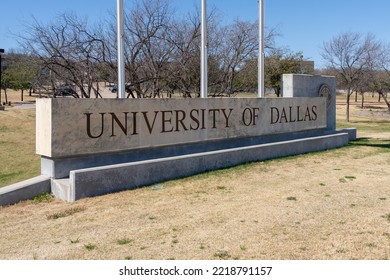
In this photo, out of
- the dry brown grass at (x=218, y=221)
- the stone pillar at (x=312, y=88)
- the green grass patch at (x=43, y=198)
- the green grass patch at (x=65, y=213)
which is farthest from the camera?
the stone pillar at (x=312, y=88)

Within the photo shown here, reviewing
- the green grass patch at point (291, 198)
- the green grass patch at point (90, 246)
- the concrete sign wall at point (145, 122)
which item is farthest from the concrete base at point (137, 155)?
the green grass patch at point (291, 198)

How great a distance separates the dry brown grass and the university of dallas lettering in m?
1.28

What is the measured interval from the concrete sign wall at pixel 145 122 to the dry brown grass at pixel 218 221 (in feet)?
3.59

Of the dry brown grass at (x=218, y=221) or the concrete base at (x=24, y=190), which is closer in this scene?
the dry brown grass at (x=218, y=221)

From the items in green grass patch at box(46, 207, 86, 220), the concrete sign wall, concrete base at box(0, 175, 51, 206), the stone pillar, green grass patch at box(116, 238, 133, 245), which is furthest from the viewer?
the stone pillar

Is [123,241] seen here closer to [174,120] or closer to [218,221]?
[218,221]

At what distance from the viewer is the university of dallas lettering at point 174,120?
336 inches

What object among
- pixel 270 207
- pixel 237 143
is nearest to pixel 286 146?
pixel 237 143

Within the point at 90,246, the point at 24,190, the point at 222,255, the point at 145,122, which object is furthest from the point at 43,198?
the point at 222,255

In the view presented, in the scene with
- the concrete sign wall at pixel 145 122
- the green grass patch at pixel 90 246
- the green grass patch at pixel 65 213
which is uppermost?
the concrete sign wall at pixel 145 122

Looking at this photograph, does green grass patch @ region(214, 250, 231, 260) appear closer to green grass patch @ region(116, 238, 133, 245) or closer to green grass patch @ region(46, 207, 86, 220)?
green grass patch @ region(116, 238, 133, 245)

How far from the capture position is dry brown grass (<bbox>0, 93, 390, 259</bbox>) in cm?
497

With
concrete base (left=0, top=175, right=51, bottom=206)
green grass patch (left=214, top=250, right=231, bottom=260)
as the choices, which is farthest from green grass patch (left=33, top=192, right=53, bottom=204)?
green grass patch (left=214, top=250, right=231, bottom=260)

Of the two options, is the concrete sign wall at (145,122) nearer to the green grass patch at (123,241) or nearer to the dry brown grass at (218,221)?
the dry brown grass at (218,221)
